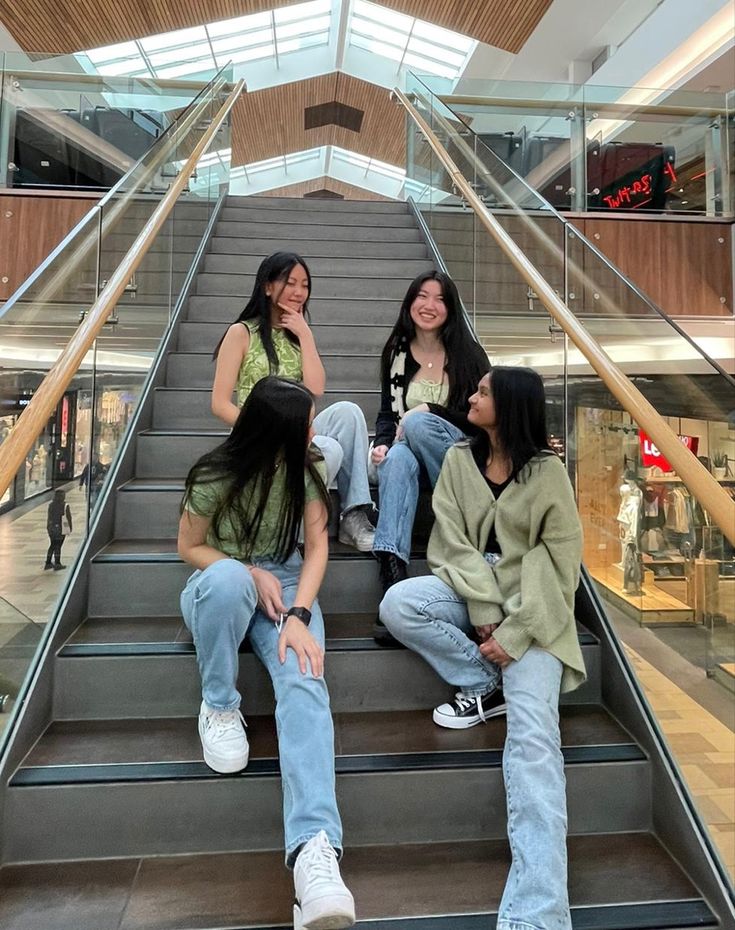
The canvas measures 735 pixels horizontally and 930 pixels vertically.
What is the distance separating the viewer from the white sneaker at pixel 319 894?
42.8 inches

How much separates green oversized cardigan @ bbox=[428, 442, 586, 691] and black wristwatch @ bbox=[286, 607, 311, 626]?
0.35 metres

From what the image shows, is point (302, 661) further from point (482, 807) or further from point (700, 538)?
point (700, 538)

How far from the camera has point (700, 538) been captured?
5.06 feet

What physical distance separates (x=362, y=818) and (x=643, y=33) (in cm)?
844

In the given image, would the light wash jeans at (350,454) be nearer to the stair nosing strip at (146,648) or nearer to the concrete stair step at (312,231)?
the stair nosing strip at (146,648)

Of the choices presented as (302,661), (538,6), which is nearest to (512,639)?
(302,661)

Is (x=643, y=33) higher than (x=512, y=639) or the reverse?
higher

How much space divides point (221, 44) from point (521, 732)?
34.1 ft

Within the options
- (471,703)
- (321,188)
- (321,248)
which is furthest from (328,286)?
(321,188)

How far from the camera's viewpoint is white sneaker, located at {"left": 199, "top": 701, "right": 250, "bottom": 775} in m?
1.40

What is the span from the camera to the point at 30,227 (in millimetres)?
4137

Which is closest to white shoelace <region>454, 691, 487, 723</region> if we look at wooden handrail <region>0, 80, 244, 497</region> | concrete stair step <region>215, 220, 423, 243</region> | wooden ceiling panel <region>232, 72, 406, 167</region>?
wooden handrail <region>0, 80, 244, 497</region>

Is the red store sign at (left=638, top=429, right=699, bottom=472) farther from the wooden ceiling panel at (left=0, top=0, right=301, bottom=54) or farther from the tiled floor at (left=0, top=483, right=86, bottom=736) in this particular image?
the wooden ceiling panel at (left=0, top=0, right=301, bottom=54)

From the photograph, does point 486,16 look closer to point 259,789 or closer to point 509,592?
point 509,592
